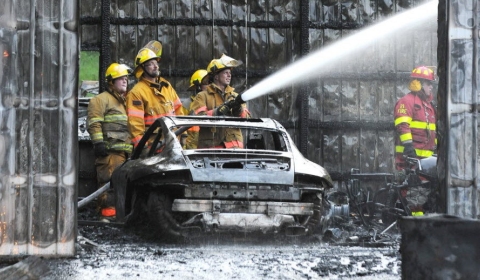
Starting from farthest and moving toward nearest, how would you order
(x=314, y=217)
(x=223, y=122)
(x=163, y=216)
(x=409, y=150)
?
1. (x=409, y=150)
2. (x=223, y=122)
3. (x=314, y=217)
4. (x=163, y=216)

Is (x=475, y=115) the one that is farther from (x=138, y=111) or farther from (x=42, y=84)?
(x=138, y=111)

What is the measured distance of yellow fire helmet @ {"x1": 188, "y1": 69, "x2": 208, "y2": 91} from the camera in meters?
15.0

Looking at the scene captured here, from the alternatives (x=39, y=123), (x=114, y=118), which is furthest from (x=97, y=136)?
(x=39, y=123)

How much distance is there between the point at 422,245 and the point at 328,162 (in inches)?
403

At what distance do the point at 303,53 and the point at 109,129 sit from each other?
12.4ft

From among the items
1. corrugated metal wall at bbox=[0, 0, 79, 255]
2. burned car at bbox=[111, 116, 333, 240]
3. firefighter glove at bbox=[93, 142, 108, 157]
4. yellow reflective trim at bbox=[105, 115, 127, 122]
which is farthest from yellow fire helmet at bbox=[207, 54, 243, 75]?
corrugated metal wall at bbox=[0, 0, 79, 255]

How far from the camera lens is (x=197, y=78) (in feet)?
49.3

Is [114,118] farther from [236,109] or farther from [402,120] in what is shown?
[402,120]

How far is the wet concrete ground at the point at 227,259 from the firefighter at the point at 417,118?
314cm

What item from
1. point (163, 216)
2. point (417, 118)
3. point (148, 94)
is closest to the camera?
point (163, 216)

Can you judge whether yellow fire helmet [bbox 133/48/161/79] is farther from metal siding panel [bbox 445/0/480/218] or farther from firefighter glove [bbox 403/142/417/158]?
metal siding panel [bbox 445/0/480/218]

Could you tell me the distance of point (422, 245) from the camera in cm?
584

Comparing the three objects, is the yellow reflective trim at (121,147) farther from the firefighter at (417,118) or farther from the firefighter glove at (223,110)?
the firefighter at (417,118)

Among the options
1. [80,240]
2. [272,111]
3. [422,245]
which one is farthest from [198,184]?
[272,111]
